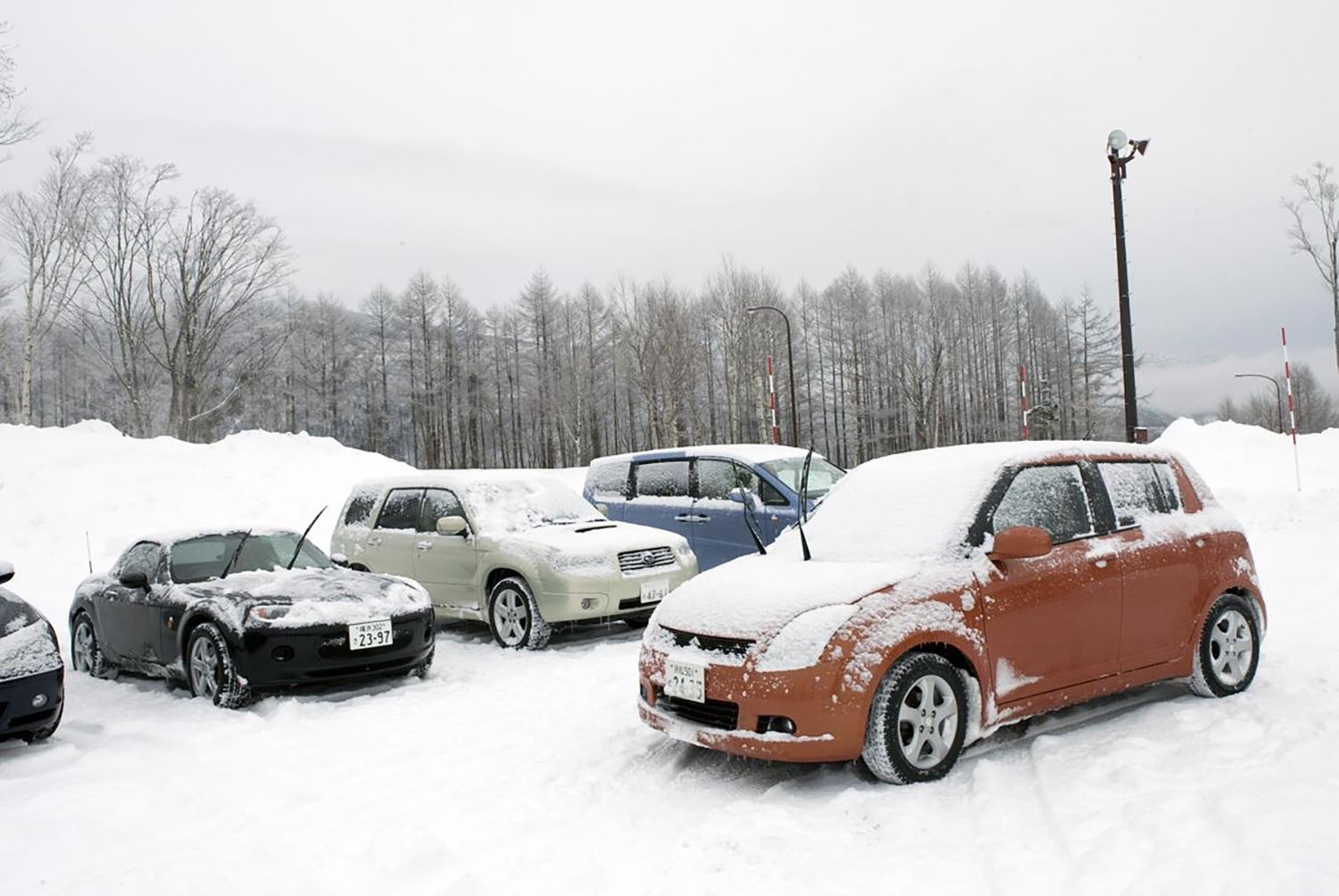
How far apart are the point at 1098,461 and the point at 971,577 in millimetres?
1468

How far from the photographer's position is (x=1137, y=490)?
5.45 m

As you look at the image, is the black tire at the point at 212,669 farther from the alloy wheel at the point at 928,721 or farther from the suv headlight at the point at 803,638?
the alloy wheel at the point at 928,721

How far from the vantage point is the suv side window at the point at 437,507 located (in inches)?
376

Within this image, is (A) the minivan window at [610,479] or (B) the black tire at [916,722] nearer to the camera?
→ (B) the black tire at [916,722]

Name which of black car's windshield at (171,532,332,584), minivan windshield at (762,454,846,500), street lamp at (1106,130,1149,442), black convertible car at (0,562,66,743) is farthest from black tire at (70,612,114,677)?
street lamp at (1106,130,1149,442)

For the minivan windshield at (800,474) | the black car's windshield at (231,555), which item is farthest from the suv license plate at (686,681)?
the minivan windshield at (800,474)

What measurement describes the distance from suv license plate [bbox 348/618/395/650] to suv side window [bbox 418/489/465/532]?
263 centimetres

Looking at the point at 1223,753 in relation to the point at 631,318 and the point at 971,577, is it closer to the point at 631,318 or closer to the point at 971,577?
the point at 971,577

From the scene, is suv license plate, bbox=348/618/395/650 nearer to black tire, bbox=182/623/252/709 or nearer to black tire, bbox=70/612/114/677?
black tire, bbox=182/623/252/709

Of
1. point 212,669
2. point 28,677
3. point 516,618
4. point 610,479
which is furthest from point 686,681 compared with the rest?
point 610,479

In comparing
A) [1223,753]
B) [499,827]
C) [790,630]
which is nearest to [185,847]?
[499,827]

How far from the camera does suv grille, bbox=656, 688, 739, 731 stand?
4.32 m

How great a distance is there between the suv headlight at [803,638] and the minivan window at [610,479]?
7.35m

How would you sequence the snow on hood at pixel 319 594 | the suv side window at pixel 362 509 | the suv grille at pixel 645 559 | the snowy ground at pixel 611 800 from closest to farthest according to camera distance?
1. the snowy ground at pixel 611 800
2. the snow on hood at pixel 319 594
3. the suv grille at pixel 645 559
4. the suv side window at pixel 362 509
